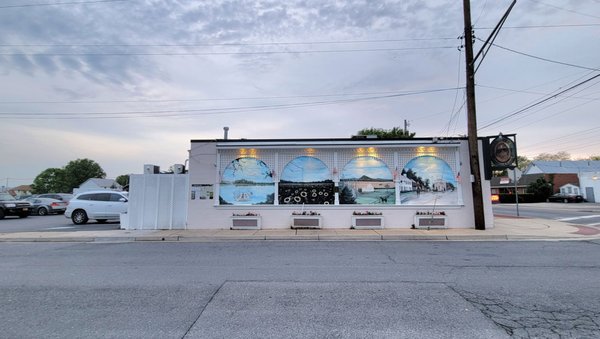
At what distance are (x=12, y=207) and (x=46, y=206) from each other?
4221 mm

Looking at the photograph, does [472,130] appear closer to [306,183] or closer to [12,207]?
[306,183]

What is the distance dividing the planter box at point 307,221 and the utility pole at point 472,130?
632 cm

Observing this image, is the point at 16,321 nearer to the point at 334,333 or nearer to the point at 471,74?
the point at 334,333

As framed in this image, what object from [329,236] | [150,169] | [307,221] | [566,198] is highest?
[150,169]

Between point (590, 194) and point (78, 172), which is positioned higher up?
point (78, 172)

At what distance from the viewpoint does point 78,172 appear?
331ft

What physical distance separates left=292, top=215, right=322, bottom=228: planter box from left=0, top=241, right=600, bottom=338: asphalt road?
475 cm

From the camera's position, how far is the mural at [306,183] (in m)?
15.3

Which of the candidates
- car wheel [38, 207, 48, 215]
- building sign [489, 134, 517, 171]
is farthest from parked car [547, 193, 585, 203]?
car wheel [38, 207, 48, 215]

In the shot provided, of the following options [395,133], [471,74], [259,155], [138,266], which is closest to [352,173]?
[259,155]

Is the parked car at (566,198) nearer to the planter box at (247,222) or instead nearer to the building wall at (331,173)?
the building wall at (331,173)

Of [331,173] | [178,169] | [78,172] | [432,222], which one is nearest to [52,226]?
[178,169]

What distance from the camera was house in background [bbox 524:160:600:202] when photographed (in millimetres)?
50219

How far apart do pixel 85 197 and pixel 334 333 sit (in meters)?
18.7
